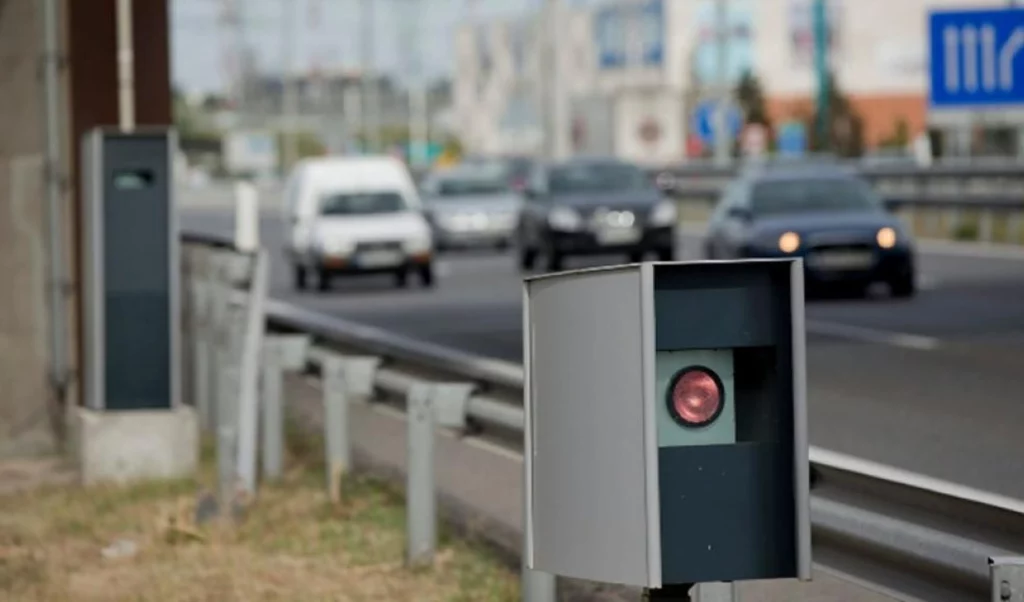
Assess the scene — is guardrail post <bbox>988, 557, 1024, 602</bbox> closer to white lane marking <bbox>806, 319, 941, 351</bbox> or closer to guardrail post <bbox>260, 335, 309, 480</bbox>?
guardrail post <bbox>260, 335, 309, 480</bbox>

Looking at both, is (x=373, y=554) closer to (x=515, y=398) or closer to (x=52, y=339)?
(x=515, y=398)

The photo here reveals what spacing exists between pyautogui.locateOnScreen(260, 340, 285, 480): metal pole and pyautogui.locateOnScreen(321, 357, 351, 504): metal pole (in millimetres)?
633

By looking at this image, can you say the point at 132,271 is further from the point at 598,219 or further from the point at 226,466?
the point at 598,219

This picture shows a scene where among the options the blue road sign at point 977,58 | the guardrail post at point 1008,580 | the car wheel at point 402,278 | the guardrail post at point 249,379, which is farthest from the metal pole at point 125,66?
the blue road sign at point 977,58

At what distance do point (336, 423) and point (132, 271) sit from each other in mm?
1527

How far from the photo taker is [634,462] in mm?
5465

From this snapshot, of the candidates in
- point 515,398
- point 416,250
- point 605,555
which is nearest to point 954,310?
point 416,250

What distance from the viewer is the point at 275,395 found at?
12438 mm

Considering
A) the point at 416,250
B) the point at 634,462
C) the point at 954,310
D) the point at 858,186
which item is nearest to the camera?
the point at 634,462

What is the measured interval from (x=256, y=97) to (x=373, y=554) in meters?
135

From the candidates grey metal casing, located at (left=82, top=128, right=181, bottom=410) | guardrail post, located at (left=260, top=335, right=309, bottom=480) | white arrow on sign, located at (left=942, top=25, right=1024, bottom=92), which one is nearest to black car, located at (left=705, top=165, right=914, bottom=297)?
white arrow on sign, located at (left=942, top=25, right=1024, bottom=92)


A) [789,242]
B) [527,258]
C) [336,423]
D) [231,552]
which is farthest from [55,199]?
[527,258]

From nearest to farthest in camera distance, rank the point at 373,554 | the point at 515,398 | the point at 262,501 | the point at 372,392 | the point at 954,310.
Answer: the point at 515,398 → the point at 373,554 → the point at 372,392 → the point at 262,501 → the point at 954,310

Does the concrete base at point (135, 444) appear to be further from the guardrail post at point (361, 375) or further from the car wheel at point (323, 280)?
the car wheel at point (323, 280)
